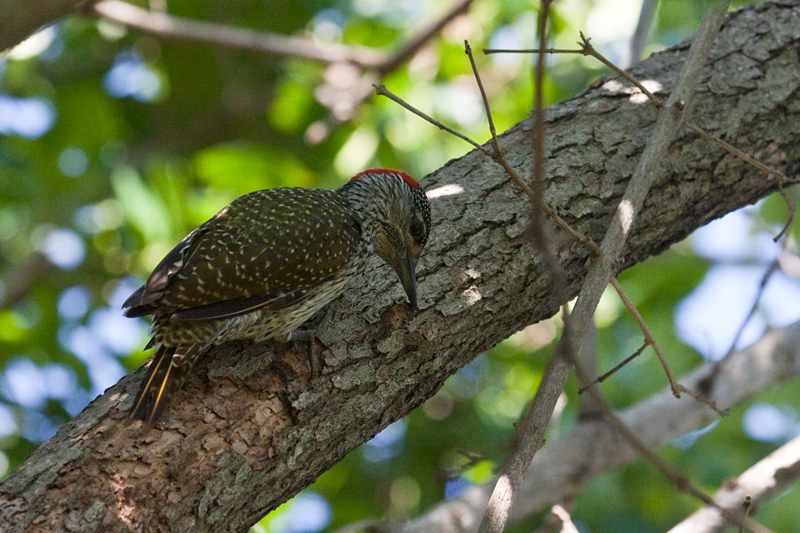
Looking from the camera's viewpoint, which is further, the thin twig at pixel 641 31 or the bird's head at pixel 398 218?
the thin twig at pixel 641 31

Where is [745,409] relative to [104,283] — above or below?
below

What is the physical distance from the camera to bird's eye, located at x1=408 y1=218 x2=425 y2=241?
3.55 m

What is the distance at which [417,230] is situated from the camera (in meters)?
3.56

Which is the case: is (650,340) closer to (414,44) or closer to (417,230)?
(417,230)

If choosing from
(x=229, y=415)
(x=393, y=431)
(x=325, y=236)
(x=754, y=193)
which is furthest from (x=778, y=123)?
(x=393, y=431)

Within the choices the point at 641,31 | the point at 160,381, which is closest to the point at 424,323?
the point at 160,381

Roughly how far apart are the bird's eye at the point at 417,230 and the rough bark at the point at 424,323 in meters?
0.10

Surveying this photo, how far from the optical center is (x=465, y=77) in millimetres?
6953

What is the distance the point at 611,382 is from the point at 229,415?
11.3ft

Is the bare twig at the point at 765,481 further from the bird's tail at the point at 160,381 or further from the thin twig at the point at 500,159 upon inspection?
the bird's tail at the point at 160,381

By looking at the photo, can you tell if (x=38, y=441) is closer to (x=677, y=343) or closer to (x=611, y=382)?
(x=611, y=382)

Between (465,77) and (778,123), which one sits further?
(465,77)

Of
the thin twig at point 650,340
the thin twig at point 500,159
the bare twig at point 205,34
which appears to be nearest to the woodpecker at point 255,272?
the thin twig at point 500,159

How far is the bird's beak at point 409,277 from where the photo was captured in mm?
3166
